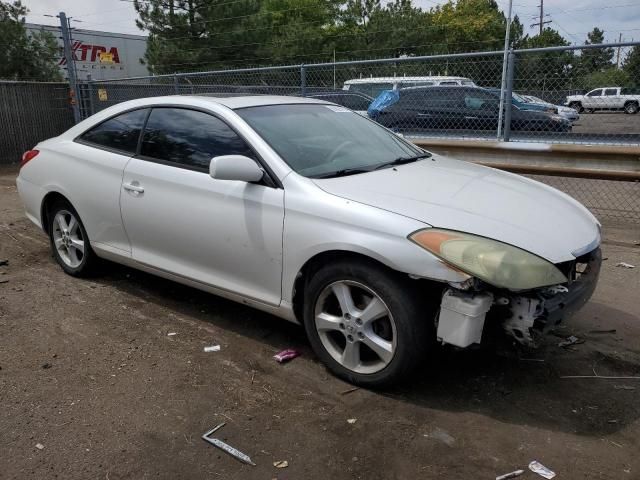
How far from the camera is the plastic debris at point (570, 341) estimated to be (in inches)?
141

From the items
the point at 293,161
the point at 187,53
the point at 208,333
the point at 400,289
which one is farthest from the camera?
the point at 187,53

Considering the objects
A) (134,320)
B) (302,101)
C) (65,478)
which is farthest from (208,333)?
(302,101)

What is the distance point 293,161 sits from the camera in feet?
11.0

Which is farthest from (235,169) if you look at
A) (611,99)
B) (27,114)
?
(27,114)

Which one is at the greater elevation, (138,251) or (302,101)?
(302,101)

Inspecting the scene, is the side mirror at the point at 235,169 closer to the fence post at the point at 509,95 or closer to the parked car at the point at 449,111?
the fence post at the point at 509,95

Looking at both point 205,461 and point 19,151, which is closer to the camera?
point 205,461

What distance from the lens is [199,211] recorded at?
11.7ft

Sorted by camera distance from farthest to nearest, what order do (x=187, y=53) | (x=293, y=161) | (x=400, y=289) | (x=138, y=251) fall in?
1. (x=187, y=53)
2. (x=138, y=251)
3. (x=293, y=161)
4. (x=400, y=289)

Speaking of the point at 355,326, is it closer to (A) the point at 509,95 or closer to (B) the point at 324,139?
(B) the point at 324,139

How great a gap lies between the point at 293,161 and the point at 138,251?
1.46 m

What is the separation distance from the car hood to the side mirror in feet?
1.20

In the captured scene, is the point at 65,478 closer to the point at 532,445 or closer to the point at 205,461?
the point at 205,461

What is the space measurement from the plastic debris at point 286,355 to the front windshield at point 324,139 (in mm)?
1103
